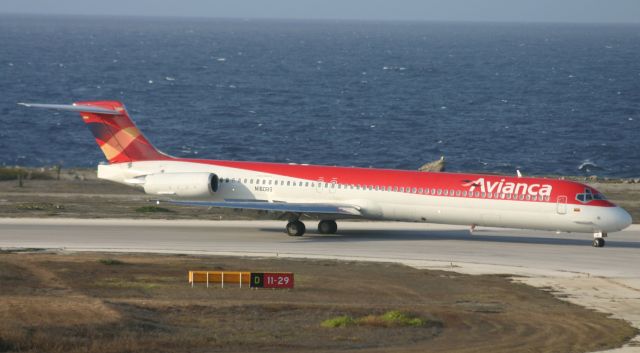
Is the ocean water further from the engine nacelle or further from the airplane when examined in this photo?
the engine nacelle

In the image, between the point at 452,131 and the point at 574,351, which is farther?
the point at 452,131

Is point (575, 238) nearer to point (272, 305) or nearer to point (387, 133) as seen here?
point (272, 305)

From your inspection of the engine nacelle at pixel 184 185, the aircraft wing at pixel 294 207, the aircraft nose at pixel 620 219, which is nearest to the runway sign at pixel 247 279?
the aircraft wing at pixel 294 207

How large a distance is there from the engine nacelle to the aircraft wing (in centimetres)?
144

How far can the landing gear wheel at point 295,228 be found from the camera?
49.0m

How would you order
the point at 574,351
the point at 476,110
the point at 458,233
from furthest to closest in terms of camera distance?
the point at 476,110, the point at 458,233, the point at 574,351

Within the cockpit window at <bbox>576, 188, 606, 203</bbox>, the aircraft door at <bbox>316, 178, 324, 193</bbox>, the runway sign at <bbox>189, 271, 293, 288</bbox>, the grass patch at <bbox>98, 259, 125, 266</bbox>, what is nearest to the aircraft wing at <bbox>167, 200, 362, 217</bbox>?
the aircraft door at <bbox>316, 178, 324, 193</bbox>

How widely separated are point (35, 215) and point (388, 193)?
1714 cm


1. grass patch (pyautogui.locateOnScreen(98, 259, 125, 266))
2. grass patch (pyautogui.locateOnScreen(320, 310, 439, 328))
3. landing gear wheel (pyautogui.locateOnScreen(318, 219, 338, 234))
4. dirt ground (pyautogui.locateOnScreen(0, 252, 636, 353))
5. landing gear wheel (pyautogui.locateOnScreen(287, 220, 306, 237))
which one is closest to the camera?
dirt ground (pyautogui.locateOnScreen(0, 252, 636, 353))

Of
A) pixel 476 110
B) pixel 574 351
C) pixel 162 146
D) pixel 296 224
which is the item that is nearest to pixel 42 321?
pixel 574 351

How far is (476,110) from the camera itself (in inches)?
5551

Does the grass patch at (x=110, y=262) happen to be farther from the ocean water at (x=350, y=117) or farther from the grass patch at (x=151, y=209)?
the ocean water at (x=350, y=117)

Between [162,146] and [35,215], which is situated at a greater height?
[162,146]

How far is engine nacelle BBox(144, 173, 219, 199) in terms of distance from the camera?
4984 centimetres
